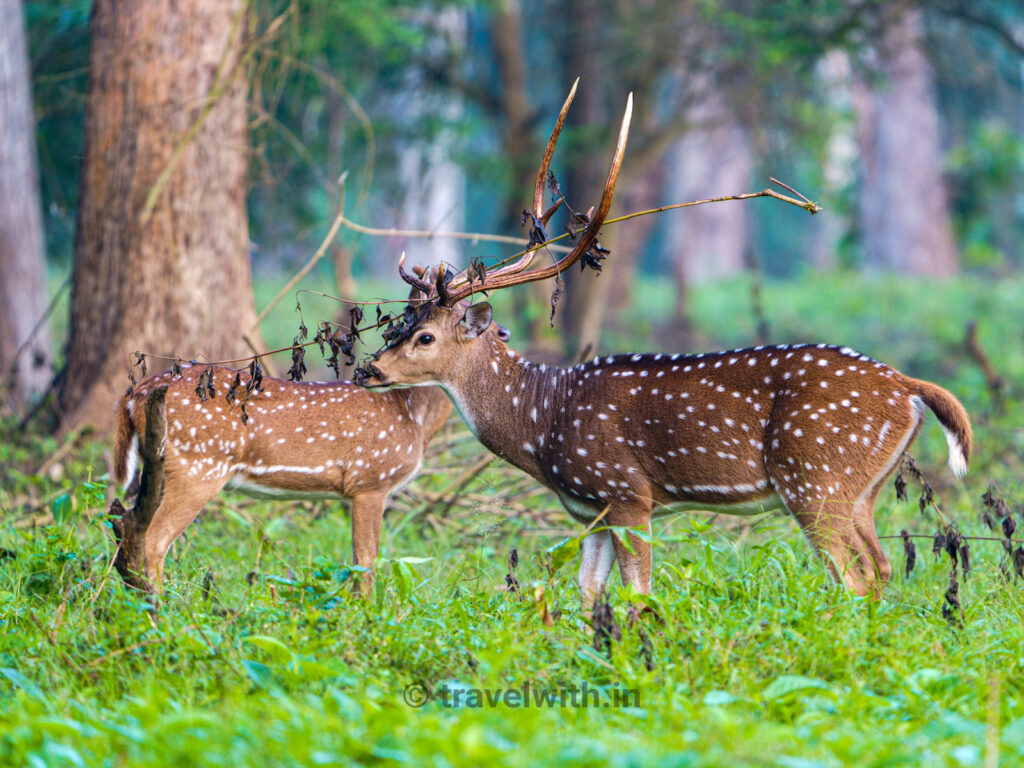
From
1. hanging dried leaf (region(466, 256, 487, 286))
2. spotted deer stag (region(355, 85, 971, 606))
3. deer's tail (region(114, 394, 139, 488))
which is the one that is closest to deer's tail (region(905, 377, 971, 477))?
spotted deer stag (region(355, 85, 971, 606))

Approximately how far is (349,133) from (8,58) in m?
5.75

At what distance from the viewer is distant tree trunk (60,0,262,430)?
7453 millimetres

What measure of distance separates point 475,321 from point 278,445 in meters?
1.21

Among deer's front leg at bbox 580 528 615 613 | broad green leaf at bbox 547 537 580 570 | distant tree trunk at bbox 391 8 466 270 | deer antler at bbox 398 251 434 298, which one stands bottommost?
deer's front leg at bbox 580 528 615 613

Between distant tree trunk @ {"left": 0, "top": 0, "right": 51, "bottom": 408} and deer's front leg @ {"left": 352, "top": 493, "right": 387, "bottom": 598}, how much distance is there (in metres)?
4.44

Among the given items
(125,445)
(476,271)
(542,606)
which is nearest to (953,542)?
(542,606)

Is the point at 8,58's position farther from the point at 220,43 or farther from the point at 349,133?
the point at 349,133

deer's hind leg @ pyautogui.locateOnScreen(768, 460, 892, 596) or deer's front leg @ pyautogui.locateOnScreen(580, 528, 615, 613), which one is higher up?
deer's hind leg @ pyautogui.locateOnScreen(768, 460, 892, 596)

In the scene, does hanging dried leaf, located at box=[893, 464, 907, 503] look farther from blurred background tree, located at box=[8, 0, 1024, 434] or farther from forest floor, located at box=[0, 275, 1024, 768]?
blurred background tree, located at box=[8, 0, 1024, 434]

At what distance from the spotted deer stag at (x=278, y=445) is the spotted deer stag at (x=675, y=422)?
407 mm

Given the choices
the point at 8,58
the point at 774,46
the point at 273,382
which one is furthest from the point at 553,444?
the point at 774,46

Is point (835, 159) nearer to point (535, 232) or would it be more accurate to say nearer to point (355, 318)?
point (535, 232)

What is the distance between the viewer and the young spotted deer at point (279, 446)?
17.3ft

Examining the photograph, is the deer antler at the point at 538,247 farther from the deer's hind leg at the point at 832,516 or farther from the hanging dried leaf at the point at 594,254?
the deer's hind leg at the point at 832,516
